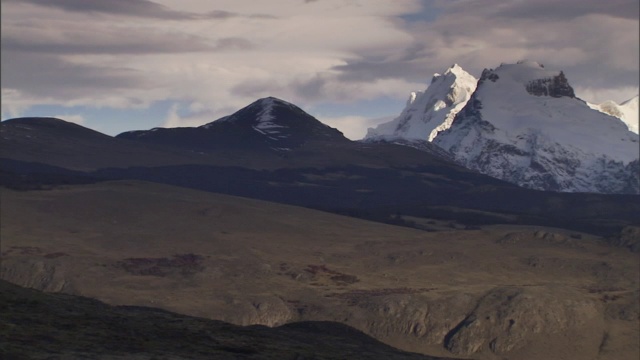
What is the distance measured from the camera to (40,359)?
8544cm

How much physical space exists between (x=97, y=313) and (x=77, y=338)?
1820 centimetres

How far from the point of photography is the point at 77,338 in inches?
3846

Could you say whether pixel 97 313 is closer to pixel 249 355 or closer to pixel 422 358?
pixel 249 355

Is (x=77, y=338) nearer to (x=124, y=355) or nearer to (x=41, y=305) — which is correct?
(x=124, y=355)

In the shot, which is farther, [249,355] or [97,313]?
[97,313]

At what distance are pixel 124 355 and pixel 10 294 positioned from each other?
95.7ft

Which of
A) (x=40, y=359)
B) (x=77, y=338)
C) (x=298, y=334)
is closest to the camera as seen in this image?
(x=40, y=359)

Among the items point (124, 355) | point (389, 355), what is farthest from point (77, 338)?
point (389, 355)

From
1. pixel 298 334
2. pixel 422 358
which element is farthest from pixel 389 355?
pixel 298 334

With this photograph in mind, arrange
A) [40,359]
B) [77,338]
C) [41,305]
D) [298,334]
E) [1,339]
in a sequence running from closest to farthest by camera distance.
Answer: [40,359]
[1,339]
[77,338]
[41,305]
[298,334]

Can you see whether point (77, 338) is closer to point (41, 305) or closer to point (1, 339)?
point (1, 339)

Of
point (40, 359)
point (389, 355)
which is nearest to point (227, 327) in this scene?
point (389, 355)

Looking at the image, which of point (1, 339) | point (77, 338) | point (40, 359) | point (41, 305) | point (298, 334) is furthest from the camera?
point (298, 334)

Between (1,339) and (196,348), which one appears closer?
(1,339)
